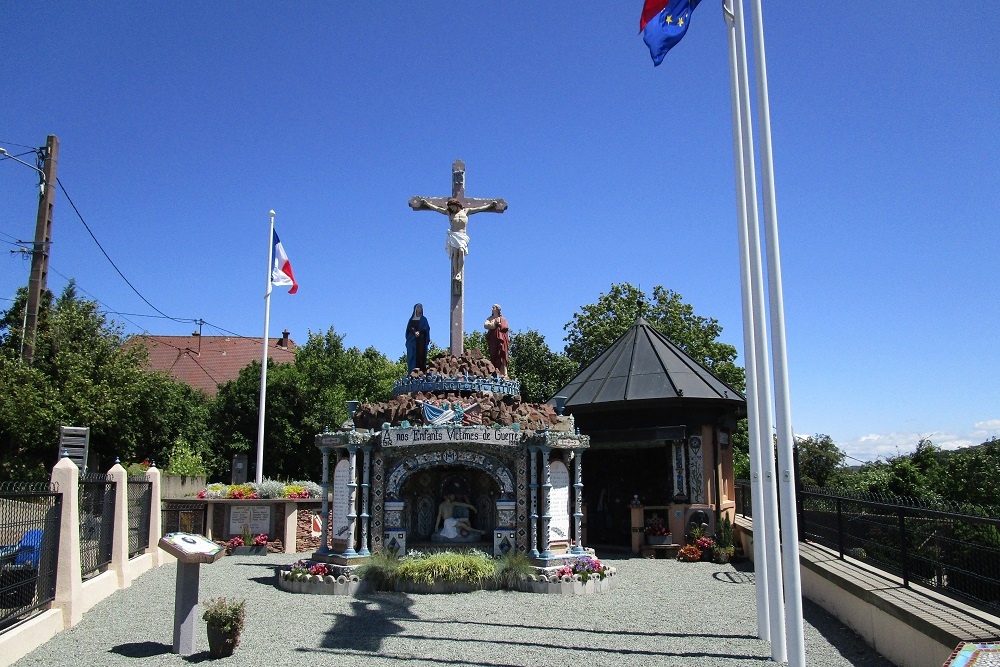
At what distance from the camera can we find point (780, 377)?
7633 mm

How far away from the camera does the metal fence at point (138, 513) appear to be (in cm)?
1572

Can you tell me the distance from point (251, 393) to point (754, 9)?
105ft

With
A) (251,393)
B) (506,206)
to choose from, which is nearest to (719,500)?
(506,206)

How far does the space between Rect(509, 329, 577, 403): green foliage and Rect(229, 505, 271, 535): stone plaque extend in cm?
1754

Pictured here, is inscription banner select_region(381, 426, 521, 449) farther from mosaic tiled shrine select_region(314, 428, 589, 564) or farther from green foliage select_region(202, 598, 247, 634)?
green foliage select_region(202, 598, 247, 634)

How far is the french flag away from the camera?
23.1 metres

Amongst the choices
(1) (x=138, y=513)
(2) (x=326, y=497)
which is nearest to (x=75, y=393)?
(1) (x=138, y=513)

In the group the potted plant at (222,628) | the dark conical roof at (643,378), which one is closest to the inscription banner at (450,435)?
the potted plant at (222,628)

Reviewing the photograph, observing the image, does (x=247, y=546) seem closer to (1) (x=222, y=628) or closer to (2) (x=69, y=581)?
(2) (x=69, y=581)

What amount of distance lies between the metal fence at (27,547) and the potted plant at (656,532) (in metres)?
13.6

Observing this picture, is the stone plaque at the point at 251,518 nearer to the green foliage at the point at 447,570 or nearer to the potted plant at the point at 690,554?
the green foliage at the point at 447,570

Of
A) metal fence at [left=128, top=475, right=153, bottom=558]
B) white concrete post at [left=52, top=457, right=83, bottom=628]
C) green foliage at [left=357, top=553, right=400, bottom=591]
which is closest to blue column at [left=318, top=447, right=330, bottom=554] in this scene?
green foliage at [left=357, top=553, right=400, bottom=591]

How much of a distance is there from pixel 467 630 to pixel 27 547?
19.4 feet

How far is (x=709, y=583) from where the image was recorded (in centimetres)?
1473
